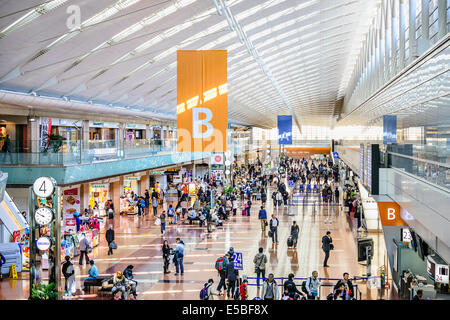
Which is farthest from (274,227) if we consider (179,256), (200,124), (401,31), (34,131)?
(34,131)

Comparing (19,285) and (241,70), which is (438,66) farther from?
(241,70)

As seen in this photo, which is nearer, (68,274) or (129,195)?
(68,274)

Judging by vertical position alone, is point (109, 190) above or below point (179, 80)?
below

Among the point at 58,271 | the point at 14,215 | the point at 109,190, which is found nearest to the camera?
the point at 58,271

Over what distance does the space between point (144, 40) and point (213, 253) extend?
28.8 feet

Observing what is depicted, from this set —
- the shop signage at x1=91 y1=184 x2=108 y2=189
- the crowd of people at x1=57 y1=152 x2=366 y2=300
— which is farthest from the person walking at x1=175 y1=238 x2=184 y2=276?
the shop signage at x1=91 y1=184 x2=108 y2=189

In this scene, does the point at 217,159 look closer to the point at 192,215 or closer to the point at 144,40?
the point at 192,215

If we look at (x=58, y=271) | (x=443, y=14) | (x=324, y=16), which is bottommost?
(x=58, y=271)

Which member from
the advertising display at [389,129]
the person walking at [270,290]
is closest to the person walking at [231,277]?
→ the person walking at [270,290]

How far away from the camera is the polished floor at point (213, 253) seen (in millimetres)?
12078

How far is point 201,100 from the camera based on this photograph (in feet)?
39.1

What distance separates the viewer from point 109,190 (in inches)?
1049

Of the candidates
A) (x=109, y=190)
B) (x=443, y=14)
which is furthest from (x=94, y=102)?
(x=443, y=14)
